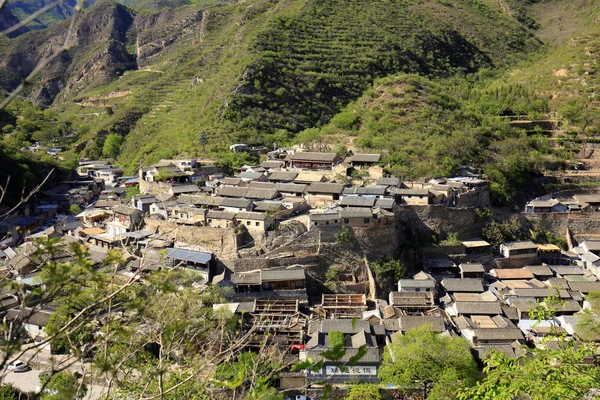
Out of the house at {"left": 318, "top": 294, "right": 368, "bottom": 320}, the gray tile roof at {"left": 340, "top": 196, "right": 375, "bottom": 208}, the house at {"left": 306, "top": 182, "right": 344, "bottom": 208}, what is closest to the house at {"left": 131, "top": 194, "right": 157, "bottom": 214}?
the house at {"left": 306, "top": 182, "right": 344, "bottom": 208}

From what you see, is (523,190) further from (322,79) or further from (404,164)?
(322,79)

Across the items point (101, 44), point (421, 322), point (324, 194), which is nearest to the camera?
point (421, 322)

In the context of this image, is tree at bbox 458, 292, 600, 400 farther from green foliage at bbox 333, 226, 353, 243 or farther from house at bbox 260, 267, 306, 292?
green foliage at bbox 333, 226, 353, 243

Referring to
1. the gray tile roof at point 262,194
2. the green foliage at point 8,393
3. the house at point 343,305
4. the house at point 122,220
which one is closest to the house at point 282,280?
the house at point 343,305

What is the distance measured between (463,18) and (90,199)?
5017cm

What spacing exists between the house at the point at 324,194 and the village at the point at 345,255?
63mm

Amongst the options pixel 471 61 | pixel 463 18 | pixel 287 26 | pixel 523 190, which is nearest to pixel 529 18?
pixel 463 18

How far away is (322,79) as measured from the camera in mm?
42562

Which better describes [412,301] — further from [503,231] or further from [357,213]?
[503,231]

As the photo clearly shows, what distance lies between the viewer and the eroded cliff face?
6931cm

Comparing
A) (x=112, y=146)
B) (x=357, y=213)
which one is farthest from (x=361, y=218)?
(x=112, y=146)

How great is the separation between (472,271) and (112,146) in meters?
36.2

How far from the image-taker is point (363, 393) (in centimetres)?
1367

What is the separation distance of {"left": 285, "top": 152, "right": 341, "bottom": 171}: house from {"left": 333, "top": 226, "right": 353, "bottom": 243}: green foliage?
8442 millimetres
